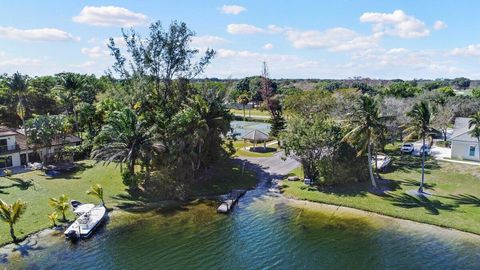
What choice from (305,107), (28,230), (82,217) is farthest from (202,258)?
(305,107)

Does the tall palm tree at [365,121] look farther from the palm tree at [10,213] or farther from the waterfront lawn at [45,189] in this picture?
the palm tree at [10,213]

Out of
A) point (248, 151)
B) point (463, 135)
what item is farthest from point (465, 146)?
point (248, 151)

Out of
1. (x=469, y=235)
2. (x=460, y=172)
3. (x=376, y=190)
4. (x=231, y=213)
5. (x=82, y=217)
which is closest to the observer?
(x=469, y=235)

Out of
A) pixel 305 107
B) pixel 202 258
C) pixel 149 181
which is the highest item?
pixel 305 107

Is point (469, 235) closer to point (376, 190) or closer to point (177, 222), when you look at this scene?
point (376, 190)

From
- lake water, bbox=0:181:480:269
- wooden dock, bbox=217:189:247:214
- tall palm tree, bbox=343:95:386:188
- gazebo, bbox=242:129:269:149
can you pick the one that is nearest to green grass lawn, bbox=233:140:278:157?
gazebo, bbox=242:129:269:149

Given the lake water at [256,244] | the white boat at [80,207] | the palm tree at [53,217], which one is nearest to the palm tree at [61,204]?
the palm tree at [53,217]
